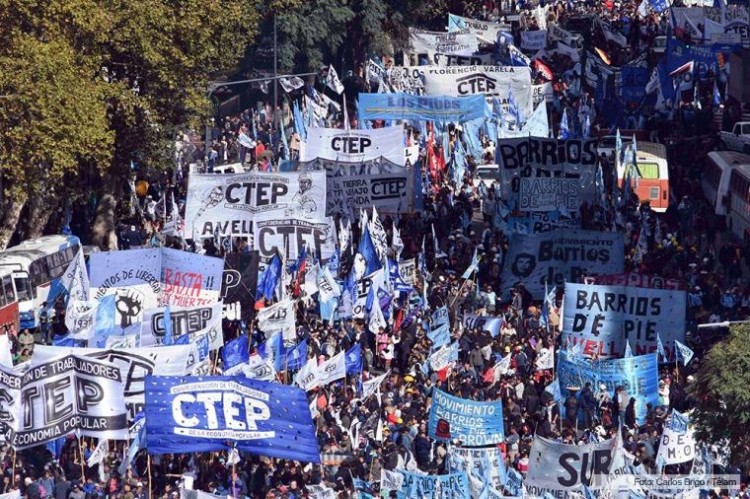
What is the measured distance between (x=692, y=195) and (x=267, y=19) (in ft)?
72.4

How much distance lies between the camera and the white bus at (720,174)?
52.6 metres

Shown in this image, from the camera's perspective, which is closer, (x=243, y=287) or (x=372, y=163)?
(x=243, y=287)

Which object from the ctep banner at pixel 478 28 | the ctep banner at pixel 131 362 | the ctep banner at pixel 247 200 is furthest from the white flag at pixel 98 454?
the ctep banner at pixel 478 28

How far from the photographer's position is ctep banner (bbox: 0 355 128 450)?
34.3 meters

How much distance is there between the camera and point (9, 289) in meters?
48.1

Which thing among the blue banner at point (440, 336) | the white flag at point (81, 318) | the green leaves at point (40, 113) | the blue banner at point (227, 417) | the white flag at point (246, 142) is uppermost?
the green leaves at point (40, 113)

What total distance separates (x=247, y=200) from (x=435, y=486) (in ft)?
49.9

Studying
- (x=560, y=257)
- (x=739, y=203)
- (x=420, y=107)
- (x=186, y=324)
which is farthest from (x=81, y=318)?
(x=420, y=107)

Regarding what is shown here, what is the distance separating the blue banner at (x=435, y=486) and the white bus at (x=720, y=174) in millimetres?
21316

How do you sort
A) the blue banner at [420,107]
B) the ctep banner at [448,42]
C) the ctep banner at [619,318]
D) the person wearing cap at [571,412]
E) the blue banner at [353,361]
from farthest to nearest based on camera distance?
the ctep banner at [448,42] < the blue banner at [420,107] < the ctep banner at [619,318] < the blue banner at [353,361] < the person wearing cap at [571,412]

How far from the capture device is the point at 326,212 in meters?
49.2

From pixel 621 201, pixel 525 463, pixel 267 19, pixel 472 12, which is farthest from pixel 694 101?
pixel 525 463

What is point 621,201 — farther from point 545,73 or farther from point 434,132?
point 545,73

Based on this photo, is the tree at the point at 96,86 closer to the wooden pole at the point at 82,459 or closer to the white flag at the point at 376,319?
the white flag at the point at 376,319
